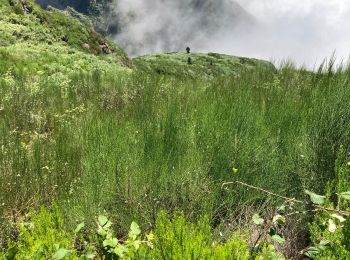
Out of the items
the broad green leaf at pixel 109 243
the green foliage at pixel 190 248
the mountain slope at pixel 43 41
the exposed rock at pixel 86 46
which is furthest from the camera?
the exposed rock at pixel 86 46

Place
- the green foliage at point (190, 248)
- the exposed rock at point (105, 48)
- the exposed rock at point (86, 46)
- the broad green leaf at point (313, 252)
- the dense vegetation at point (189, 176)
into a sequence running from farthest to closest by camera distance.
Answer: the exposed rock at point (105, 48) → the exposed rock at point (86, 46) → the dense vegetation at point (189, 176) → the broad green leaf at point (313, 252) → the green foliage at point (190, 248)

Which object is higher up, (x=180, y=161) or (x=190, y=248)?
(x=180, y=161)

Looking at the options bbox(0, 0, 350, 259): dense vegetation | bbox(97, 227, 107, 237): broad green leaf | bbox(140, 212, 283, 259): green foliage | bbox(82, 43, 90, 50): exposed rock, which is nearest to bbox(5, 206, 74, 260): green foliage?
bbox(0, 0, 350, 259): dense vegetation

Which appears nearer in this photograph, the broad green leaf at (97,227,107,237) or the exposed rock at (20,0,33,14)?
the broad green leaf at (97,227,107,237)

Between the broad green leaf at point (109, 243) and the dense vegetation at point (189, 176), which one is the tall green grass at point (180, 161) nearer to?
the dense vegetation at point (189, 176)

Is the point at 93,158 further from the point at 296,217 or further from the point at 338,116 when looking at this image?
the point at 338,116

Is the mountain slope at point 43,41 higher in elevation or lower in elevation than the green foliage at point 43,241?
higher

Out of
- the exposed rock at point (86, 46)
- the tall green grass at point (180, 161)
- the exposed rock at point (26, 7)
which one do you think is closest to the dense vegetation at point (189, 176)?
the tall green grass at point (180, 161)

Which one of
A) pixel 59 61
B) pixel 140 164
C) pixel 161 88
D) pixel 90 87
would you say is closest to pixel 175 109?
pixel 140 164

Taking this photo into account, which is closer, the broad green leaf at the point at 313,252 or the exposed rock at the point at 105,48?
the broad green leaf at the point at 313,252

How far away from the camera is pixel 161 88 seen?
24.9 ft

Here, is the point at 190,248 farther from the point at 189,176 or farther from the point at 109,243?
the point at 189,176

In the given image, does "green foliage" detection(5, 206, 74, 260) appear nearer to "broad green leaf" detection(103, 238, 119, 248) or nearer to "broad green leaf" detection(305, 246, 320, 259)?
"broad green leaf" detection(103, 238, 119, 248)

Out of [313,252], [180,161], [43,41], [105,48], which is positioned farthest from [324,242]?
[105,48]
